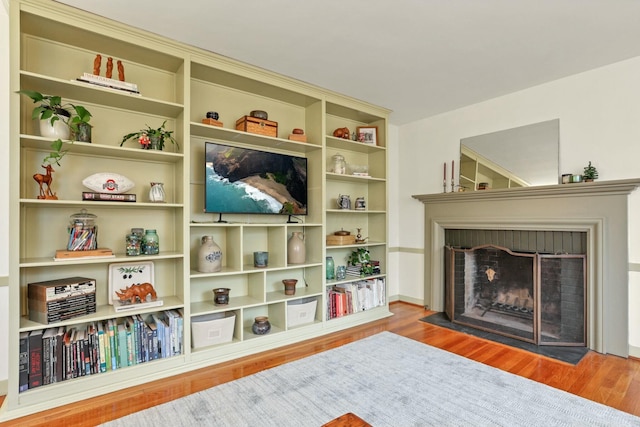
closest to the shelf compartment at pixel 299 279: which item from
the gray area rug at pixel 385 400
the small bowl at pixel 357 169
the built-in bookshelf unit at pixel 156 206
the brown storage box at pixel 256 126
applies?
the built-in bookshelf unit at pixel 156 206

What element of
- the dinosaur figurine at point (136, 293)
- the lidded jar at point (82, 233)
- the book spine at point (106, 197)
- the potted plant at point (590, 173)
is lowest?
the dinosaur figurine at point (136, 293)

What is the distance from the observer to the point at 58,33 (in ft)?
7.23

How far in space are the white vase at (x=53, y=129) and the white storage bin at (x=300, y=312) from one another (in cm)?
220

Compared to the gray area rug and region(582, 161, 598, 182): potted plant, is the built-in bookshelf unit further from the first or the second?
region(582, 161, 598, 182): potted plant

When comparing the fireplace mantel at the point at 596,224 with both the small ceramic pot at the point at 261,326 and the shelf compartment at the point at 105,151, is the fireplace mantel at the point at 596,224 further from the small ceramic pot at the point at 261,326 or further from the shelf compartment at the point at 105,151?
the shelf compartment at the point at 105,151

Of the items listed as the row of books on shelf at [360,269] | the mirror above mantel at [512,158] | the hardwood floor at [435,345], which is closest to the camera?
the hardwood floor at [435,345]

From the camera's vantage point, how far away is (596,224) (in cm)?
282

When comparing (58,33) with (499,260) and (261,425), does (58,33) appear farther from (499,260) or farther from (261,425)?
(499,260)

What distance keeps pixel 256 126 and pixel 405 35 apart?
1.41 m

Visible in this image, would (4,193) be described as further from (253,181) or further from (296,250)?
(296,250)

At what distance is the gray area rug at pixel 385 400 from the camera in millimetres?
1874

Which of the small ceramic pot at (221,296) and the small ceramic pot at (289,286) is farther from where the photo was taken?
the small ceramic pot at (289,286)

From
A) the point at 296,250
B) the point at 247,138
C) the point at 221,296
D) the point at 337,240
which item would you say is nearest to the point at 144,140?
the point at 247,138

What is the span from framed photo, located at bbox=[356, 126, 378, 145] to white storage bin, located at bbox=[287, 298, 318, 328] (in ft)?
6.24
